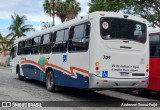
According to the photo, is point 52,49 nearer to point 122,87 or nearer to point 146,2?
point 122,87

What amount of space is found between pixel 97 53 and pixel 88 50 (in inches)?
17.0

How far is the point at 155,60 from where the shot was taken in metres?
14.0

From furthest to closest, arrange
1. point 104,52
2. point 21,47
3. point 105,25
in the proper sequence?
point 21,47 → point 105,25 → point 104,52

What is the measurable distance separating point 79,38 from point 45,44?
4.17 m

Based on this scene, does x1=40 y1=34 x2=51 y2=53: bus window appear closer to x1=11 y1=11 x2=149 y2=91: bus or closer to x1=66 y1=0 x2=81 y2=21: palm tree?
x1=11 y1=11 x2=149 y2=91: bus

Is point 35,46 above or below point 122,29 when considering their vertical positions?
below

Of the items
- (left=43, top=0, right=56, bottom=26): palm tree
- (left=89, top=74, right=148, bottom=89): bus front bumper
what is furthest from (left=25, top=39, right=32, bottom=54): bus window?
(left=43, top=0, right=56, bottom=26): palm tree

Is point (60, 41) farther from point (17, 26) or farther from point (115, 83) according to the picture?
point (17, 26)

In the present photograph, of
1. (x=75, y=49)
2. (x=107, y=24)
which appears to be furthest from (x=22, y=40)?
(x=107, y=24)

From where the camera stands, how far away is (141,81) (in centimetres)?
1245

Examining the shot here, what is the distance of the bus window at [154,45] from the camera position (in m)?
13.9

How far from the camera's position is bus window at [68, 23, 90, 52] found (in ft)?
40.1

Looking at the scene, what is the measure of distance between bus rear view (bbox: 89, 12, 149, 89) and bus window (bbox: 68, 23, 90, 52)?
44 centimetres

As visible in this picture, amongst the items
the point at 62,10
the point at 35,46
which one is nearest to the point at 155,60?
the point at 35,46
